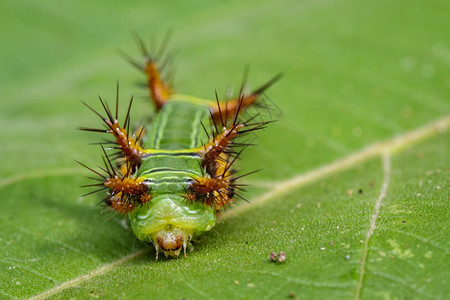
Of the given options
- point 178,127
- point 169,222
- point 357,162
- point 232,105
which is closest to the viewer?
point 169,222

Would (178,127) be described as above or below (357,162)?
above

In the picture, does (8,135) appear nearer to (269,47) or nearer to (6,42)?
(6,42)

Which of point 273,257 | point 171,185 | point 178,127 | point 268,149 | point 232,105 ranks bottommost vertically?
point 273,257

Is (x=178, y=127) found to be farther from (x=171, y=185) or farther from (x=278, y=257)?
(x=278, y=257)

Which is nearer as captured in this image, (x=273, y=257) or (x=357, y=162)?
(x=273, y=257)

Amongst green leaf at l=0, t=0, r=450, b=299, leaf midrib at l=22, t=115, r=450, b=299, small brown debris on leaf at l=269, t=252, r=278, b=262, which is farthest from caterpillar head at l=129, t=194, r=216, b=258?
small brown debris on leaf at l=269, t=252, r=278, b=262

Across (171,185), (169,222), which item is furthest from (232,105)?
(169,222)

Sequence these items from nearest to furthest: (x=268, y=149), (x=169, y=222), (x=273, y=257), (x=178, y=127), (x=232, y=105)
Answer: (x=273, y=257)
(x=169, y=222)
(x=178, y=127)
(x=268, y=149)
(x=232, y=105)

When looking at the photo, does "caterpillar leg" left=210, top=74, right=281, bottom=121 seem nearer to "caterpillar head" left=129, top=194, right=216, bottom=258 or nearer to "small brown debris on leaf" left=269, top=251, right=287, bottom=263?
"caterpillar head" left=129, top=194, right=216, bottom=258
